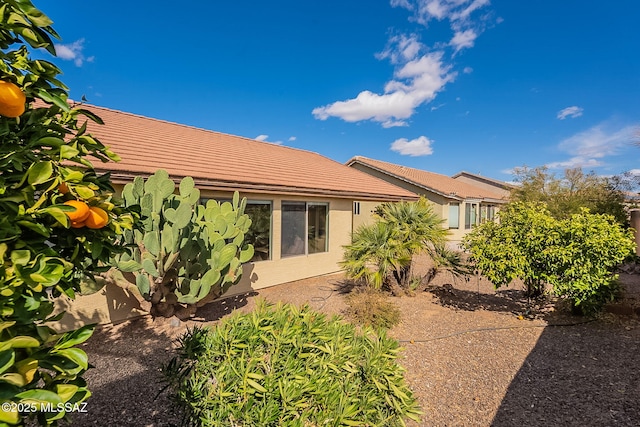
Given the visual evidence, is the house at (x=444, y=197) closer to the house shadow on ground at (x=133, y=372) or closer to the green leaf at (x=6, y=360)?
the house shadow on ground at (x=133, y=372)

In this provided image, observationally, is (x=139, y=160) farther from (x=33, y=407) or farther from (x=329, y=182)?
(x=33, y=407)

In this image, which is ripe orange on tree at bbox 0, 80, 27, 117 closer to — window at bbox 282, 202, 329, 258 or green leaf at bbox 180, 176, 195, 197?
green leaf at bbox 180, 176, 195, 197

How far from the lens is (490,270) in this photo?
680cm

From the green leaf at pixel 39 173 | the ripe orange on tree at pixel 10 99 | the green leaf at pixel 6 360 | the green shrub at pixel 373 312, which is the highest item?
the ripe orange on tree at pixel 10 99

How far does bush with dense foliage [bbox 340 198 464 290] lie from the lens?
787 centimetres

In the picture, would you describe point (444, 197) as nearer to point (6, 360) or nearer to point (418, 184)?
point (418, 184)

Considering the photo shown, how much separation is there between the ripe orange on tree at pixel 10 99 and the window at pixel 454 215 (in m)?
25.4

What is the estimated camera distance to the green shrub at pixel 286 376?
7.37ft

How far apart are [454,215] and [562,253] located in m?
19.4

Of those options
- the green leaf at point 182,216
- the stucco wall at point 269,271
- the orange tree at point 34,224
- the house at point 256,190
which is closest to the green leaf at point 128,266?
the green leaf at point 182,216

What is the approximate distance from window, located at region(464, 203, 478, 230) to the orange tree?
27.4 metres

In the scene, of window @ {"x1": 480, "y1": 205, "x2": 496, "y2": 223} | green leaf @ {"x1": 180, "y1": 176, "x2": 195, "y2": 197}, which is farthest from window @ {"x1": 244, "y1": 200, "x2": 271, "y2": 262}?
→ window @ {"x1": 480, "y1": 205, "x2": 496, "y2": 223}

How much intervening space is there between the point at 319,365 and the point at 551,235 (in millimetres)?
6292

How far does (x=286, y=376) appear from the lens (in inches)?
91.9
